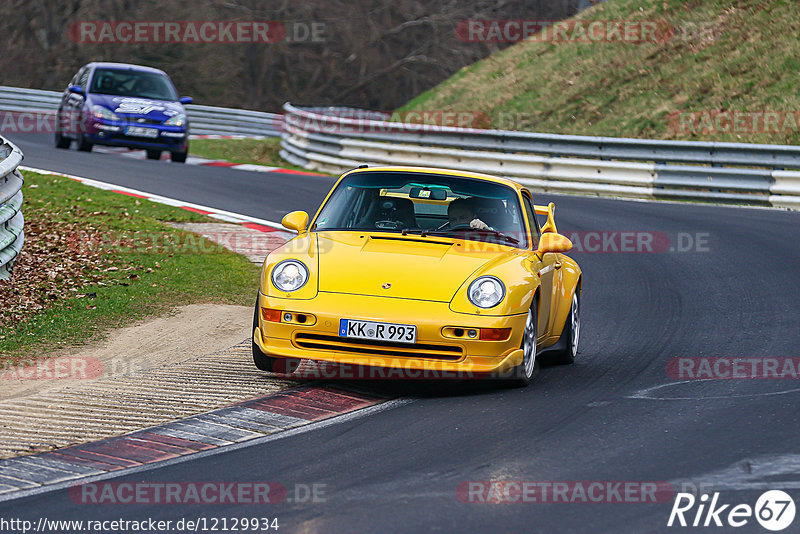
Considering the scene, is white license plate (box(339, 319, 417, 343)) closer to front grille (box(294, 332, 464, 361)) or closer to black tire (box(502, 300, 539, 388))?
front grille (box(294, 332, 464, 361))

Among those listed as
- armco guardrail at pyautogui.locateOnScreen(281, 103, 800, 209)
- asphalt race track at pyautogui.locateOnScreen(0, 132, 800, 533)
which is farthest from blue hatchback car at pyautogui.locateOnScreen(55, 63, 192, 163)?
asphalt race track at pyautogui.locateOnScreen(0, 132, 800, 533)

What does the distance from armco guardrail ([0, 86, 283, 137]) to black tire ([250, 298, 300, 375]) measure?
25981 mm

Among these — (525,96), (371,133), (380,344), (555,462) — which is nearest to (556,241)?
(380,344)

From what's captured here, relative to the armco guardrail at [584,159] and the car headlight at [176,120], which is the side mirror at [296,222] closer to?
the armco guardrail at [584,159]

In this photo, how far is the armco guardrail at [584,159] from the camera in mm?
19719

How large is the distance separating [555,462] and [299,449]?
130 cm

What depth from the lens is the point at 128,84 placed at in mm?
23188

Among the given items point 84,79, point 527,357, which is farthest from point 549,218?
point 84,79

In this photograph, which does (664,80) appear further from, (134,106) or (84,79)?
(84,79)

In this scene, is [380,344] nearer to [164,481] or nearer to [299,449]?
[299,449]

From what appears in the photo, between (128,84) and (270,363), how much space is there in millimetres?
16651

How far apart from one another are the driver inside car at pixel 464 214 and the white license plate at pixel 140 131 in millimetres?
15136

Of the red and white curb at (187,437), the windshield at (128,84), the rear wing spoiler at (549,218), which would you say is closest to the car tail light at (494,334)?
the red and white curb at (187,437)

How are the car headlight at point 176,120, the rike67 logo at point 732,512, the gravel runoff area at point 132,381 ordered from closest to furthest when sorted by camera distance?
the rike67 logo at point 732,512
the gravel runoff area at point 132,381
the car headlight at point 176,120
